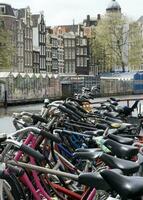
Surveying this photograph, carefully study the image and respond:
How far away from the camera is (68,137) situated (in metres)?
6.25

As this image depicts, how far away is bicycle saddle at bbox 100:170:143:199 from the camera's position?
8.21 feet

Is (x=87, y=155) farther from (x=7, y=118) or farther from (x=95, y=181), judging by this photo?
(x=7, y=118)

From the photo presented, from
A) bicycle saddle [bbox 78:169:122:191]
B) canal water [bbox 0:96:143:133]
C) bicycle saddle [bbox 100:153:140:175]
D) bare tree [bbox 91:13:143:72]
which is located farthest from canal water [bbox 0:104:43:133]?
bare tree [bbox 91:13:143:72]

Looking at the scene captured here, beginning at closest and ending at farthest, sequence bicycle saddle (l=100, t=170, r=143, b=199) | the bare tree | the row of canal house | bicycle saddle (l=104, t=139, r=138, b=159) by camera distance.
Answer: bicycle saddle (l=100, t=170, r=143, b=199), bicycle saddle (l=104, t=139, r=138, b=159), the row of canal house, the bare tree

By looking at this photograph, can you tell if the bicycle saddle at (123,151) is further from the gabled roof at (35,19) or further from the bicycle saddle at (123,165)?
the gabled roof at (35,19)

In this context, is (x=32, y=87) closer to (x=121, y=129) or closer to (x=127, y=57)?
(x=127, y=57)

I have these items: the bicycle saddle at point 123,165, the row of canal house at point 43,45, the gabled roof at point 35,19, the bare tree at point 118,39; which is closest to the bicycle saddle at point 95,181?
the bicycle saddle at point 123,165

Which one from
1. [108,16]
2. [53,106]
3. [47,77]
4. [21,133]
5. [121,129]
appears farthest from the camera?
[108,16]

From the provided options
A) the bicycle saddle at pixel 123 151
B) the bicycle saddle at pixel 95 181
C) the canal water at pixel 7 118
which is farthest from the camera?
the canal water at pixel 7 118

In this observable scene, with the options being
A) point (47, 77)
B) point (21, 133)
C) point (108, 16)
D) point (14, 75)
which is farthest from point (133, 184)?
point (108, 16)

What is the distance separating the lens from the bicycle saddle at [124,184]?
98.5 inches

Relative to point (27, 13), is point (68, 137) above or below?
below

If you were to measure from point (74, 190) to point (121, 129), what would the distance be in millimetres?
1056

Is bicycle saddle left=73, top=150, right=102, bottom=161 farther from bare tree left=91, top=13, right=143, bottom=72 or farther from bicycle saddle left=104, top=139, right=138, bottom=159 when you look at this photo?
bare tree left=91, top=13, right=143, bottom=72
